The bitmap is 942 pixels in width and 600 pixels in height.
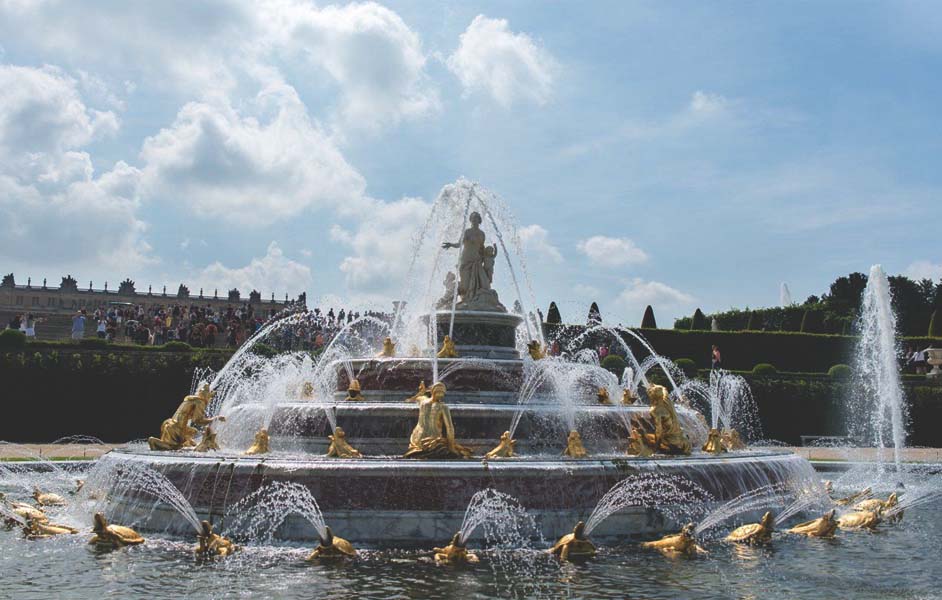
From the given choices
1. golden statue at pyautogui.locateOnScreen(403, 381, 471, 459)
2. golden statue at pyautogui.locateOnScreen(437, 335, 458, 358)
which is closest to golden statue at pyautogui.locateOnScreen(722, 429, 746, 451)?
golden statue at pyautogui.locateOnScreen(437, 335, 458, 358)

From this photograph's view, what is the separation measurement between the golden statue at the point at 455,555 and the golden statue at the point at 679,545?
2.47 m

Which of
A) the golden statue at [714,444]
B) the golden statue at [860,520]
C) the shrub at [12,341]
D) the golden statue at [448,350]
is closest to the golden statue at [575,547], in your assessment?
the golden statue at [860,520]

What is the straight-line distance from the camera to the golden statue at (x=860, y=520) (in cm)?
1426

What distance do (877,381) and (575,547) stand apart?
2947cm

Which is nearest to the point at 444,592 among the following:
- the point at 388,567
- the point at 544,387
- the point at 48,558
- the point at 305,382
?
the point at 388,567

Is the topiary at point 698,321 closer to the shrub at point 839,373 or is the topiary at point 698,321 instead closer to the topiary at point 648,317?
the topiary at point 648,317

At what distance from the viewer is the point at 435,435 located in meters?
13.2

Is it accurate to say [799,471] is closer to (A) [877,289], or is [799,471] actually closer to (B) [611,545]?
(B) [611,545]

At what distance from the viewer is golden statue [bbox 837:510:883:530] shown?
1426 centimetres

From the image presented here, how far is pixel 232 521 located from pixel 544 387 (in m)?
6.87

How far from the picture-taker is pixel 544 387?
1716 cm

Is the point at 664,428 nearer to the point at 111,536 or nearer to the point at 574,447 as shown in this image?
the point at 574,447

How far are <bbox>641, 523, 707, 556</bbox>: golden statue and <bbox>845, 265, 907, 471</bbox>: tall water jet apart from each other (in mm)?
19708

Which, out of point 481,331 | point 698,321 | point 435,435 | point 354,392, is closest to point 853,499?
point 481,331
